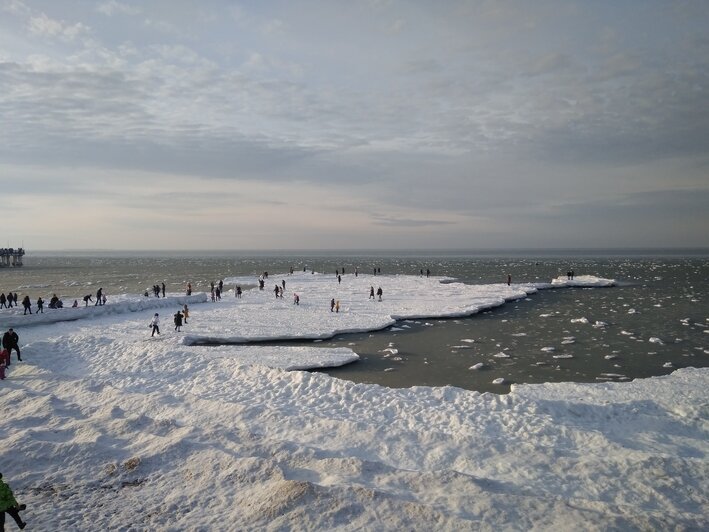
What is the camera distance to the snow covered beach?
757 cm

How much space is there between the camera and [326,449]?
35.9ft

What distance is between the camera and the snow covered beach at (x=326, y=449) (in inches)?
298

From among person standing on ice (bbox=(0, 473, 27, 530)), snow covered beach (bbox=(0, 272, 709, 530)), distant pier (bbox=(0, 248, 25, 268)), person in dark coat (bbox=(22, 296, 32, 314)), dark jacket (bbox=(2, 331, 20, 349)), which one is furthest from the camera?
distant pier (bbox=(0, 248, 25, 268))

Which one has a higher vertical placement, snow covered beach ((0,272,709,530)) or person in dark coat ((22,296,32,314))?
person in dark coat ((22,296,32,314))

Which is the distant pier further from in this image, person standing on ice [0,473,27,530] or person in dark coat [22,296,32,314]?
person standing on ice [0,473,27,530]

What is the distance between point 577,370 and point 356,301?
2301 cm

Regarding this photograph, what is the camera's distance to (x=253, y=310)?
3516cm

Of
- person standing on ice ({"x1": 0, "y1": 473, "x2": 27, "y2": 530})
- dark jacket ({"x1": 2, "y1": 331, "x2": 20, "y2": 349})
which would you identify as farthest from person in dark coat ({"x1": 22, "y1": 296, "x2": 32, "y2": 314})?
person standing on ice ({"x1": 0, "y1": 473, "x2": 27, "y2": 530})

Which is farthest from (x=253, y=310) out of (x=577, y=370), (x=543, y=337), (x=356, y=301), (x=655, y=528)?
(x=655, y=528)

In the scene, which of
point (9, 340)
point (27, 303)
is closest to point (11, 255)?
A: point (27, 303)

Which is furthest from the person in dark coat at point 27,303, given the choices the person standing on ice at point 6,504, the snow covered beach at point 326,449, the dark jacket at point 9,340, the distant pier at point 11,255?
the distant pier at point 11,255

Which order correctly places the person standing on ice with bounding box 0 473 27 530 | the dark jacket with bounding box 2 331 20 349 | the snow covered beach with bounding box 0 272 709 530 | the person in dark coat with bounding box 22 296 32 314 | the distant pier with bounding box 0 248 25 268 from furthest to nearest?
1. the distant pier with bounding box 0 248 25 268
2. the person in dark coat with bounding box 22 296 32 314
3. the dark jacket with bounding box 2 331 20 349
4. the snow covered beach with bounding box 0 272 709 530
5. the person standing on ice with bounding box 0 473 27 530

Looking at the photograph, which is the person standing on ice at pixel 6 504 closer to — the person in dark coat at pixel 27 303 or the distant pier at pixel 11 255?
the person in dark coat at pixel 27 303

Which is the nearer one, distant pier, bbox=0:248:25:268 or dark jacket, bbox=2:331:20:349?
dark jacket, bbox=2:331:20:349
